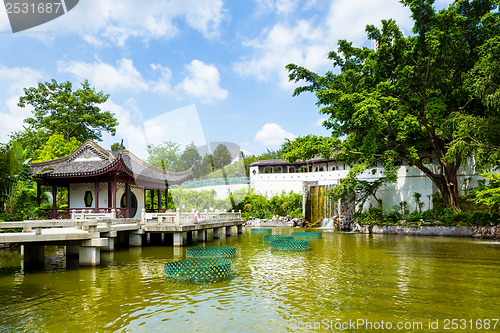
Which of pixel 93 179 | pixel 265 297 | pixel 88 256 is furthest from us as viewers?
pixel 93 179

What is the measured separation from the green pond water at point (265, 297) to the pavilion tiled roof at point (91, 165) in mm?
7168

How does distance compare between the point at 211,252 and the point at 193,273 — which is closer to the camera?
the point at 193,273

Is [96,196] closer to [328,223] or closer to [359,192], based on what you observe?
[359,192]

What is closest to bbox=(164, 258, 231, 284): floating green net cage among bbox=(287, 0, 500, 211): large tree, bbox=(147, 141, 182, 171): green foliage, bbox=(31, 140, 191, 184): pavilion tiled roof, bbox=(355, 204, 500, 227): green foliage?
bbox=(31, 140, 191, 184): pavilion tiled roof

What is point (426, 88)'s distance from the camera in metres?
24.2

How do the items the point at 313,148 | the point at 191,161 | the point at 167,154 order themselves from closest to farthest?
the point at 313,148 → the point at 191,161 → the point at 167,154

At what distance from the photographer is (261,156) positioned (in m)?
70.4

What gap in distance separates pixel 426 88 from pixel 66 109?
34129mm

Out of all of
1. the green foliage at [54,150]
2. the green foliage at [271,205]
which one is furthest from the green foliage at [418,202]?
the green foliage at [54,150]

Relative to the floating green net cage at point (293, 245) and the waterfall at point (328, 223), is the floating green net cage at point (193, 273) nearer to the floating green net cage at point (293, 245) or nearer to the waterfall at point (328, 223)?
the floating green net cage at point (293, 245)

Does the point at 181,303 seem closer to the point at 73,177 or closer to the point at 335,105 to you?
the point at 73,177

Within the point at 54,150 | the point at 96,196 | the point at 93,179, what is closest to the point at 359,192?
the point at 96,196

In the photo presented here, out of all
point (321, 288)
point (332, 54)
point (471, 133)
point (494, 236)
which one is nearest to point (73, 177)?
point (321, 288)

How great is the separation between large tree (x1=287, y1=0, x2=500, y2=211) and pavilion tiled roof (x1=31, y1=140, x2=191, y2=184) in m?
12.6
